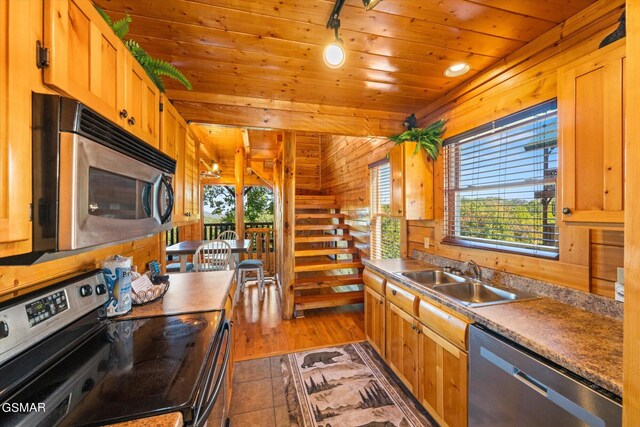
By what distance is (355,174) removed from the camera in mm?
4430

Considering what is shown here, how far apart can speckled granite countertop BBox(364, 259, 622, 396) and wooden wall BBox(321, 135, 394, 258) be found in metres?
2.42

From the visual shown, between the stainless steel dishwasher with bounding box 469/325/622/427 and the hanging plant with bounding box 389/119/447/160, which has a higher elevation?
the hanging plant with bounding box 389/119/447/160

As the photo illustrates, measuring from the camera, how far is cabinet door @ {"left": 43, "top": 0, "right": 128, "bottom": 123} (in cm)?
72

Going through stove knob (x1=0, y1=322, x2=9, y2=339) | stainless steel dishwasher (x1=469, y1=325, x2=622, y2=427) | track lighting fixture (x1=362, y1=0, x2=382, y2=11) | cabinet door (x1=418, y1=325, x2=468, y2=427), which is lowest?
cabinet door (x1=418, y1=325, x2=468, y2=427)

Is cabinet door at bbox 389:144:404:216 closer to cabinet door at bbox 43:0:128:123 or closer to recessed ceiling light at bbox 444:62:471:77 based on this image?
recessed ceiling light at bbox 444:62:471:77

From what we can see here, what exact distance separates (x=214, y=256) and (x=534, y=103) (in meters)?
3.83

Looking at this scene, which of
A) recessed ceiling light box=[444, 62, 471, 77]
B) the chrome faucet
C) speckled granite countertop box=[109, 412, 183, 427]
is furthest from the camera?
recessed ceiling light box=[444, 62, 471, 77]

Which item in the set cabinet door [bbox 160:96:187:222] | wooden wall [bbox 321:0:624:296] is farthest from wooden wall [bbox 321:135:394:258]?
cabinet door [bbox 160:96:187:222]

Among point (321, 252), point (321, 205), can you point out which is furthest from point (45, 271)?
point (321, 205)

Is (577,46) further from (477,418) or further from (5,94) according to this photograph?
(5,94)

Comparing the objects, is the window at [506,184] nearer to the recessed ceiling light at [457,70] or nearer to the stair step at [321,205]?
the recessed ceiling light at [457,70]

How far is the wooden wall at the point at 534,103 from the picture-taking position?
4.59 ft

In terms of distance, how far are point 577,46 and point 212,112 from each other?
300 centimetres

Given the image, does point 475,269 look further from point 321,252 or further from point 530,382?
point 321,252
